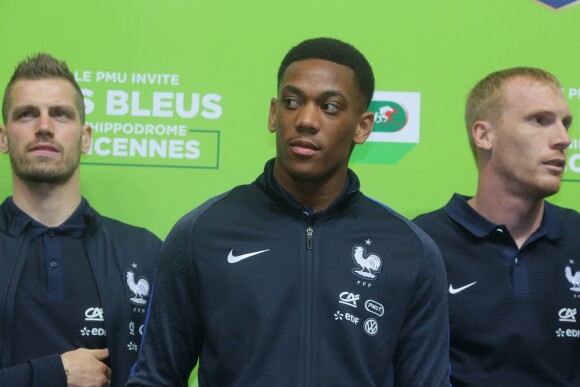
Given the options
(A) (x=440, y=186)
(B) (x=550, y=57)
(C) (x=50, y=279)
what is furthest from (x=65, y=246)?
(B) (x=550, y=57)

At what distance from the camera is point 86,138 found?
2152 mm

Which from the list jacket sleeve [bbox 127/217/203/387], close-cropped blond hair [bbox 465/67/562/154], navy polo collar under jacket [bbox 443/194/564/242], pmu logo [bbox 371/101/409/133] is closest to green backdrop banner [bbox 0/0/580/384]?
pmu logo [bbox 371/101/409/133]

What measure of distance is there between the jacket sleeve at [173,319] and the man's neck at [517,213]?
845 mm

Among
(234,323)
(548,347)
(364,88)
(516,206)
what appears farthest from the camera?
(516,206)

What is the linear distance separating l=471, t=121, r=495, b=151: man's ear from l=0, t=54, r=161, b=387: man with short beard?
2.90ft

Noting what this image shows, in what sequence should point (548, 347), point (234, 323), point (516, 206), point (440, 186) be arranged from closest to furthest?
point (234, 323)
point (548, 347)
point (516, 206)
point (440, 186)

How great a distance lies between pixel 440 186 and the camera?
7.54 feet

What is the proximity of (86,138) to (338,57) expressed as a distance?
0.80 m

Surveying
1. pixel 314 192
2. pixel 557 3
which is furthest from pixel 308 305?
pixel 557 3

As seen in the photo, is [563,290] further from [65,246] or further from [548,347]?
[65,246]

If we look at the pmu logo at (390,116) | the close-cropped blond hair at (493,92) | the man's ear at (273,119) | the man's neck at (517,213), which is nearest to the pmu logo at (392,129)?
the pmu logo at (390,116)

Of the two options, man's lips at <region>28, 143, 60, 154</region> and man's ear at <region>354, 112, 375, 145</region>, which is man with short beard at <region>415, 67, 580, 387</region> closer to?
man's ear at <region>354, 112, 375, 145</region>

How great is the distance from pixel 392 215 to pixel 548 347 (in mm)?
523

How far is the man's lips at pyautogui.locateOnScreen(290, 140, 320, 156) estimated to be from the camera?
163cm
